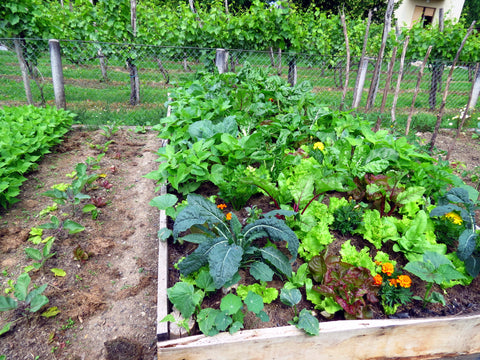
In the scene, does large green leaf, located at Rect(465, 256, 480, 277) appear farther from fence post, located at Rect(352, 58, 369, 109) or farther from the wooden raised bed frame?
fence post, located at Rect(352, 58, 369, 109)

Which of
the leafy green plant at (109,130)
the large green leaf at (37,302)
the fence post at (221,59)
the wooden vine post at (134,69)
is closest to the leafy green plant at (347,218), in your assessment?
the large green leaf at (37,302)

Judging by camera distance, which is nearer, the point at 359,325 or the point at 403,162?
the point at 359,325

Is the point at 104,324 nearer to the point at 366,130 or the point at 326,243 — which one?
the point at 326,243

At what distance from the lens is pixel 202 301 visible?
75.2 inches

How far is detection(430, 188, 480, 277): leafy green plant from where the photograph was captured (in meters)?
1.98

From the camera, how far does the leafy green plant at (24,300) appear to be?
1.93 m

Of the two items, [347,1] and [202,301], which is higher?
[347,1]

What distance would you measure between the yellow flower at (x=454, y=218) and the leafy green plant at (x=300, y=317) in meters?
Answer: 1.39

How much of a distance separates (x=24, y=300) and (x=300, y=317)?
1843 millimetres

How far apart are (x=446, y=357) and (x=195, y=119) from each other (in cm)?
307


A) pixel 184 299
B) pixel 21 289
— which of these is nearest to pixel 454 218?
pixel 184 299

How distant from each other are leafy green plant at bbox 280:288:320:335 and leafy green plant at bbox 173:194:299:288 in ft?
0.48

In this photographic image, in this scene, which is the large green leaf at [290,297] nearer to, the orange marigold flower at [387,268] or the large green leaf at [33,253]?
the orange marigold flower at [387,268]

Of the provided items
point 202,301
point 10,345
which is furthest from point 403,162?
point 10,345
